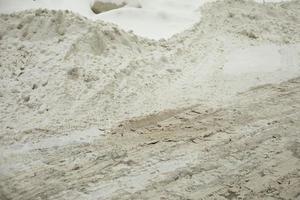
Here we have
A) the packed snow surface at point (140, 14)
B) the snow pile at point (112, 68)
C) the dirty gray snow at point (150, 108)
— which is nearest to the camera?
the dirty gray snow at point (150, 108)

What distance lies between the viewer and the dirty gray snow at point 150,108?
4.09m

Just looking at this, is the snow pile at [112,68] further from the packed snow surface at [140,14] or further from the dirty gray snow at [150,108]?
the packed snow surface at [140,14]

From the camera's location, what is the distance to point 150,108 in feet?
17.3

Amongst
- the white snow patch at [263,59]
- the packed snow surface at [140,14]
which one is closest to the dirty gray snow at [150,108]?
the white snow patch at [263,59]

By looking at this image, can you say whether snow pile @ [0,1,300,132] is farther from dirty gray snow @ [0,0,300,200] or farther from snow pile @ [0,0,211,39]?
snow pile @ [0,0,211,39]

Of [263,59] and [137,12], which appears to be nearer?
[263,59]

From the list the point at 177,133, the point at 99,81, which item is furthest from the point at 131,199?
the point at 99,81

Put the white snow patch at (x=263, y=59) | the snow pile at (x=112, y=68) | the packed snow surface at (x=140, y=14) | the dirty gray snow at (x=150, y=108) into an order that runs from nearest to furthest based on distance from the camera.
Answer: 1. the dirty gray snow at (x=150, y=108)
2. the snow pile at (x=112, y=68)
3. the white snow patch at (x=263, y=59)
4. the packed snow surface at (x=140, y=14)

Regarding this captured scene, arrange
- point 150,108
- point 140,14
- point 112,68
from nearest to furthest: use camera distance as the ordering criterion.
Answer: point 150,108
point 112,68
point 140,14

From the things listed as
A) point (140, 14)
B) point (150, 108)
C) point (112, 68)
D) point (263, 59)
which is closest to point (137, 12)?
point (140, 14)

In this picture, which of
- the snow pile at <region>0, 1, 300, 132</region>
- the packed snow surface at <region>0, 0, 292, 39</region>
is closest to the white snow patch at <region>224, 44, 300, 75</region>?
the snow pile at <region>0, 1, 300, 132</region>

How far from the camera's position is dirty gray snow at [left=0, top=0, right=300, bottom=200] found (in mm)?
4094

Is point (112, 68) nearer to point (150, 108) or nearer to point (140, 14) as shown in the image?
point (150, 108)

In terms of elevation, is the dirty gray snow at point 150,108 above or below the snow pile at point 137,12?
below
